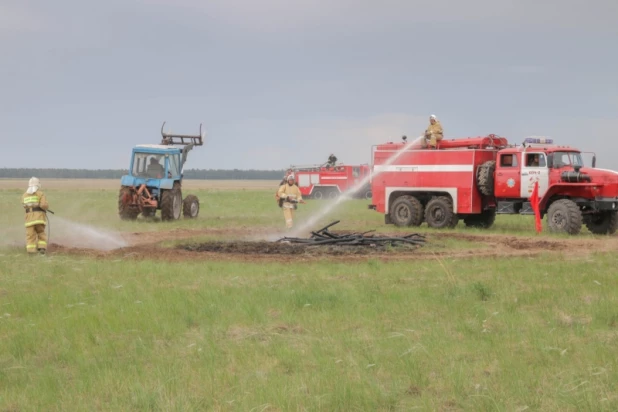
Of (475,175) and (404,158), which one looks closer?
(475,175)

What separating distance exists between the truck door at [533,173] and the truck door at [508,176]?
14 centimetres

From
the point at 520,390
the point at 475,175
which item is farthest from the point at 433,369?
the point at 475,175

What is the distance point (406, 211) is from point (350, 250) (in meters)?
7.69

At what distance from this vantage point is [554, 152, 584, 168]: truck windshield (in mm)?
21281

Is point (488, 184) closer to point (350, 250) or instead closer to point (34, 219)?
point (350, 250)

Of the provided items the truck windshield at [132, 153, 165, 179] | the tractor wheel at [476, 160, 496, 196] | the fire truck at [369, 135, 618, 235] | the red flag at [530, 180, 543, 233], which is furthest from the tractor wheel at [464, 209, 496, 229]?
the truck windshield at [132, 153, 165, 179]

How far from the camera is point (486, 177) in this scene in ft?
72.6

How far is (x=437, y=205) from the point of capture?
23.2 metres

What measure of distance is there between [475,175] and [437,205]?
1.47m

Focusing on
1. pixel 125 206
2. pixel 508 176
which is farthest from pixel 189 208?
pixel 508 176

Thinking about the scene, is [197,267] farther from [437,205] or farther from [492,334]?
[437,205]

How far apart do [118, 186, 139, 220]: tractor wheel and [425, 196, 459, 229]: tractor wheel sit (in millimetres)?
9815

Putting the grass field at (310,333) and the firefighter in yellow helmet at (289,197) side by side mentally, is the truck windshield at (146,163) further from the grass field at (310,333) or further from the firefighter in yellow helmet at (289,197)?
the grass field at (310,333)

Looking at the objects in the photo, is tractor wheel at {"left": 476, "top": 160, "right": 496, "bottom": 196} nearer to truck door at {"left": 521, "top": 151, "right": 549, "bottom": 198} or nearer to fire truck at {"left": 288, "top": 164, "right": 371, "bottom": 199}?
truck door at {"left": 521, "top": 151, "right": 549, "bottom": 198}
